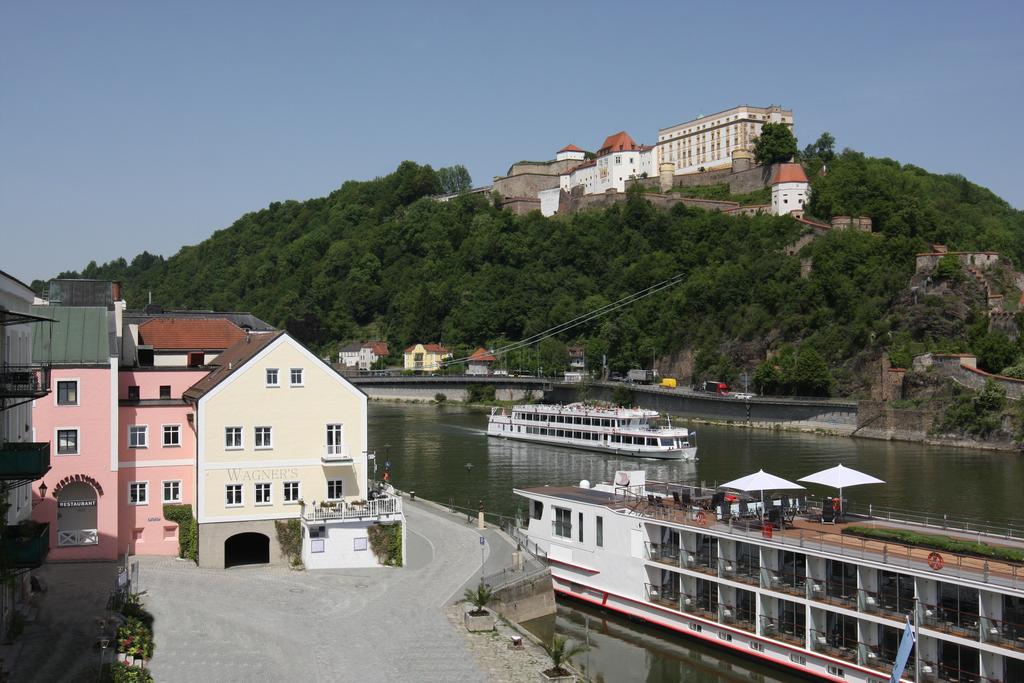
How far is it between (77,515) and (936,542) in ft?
74.1

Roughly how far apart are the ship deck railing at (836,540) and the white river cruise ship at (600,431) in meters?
34.5

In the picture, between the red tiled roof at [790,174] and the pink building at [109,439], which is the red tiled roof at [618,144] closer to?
the red tiled roof at [790,174]

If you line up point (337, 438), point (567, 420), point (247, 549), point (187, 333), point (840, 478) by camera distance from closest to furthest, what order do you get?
point (840, 478), point (337, 438), point (247, 549), point (187, 333), point (567, 420)

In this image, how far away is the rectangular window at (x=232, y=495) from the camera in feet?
95.9

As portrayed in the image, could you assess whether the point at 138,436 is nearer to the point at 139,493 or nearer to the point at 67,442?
the point at 139,493

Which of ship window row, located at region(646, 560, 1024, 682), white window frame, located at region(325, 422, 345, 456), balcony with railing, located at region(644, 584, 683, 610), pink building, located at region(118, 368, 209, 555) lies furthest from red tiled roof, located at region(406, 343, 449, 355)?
ship window row, located at region(646, 560, 1024, 682)

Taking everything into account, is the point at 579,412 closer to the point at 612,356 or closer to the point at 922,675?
the point at 612,356

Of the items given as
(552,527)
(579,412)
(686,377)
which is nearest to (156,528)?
(552,527)

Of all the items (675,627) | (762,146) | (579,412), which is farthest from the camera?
(762,146)

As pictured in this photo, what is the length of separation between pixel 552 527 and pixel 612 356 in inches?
3235

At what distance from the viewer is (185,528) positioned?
3000 cm

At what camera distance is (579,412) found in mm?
74062

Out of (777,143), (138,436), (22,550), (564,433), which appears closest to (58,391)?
(138,436)

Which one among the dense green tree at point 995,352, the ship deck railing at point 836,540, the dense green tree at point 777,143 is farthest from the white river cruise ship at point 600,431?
the dense green tree at point 777,143
